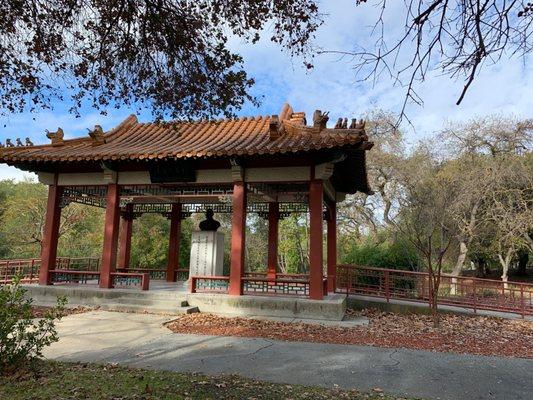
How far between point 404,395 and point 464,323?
6796mm

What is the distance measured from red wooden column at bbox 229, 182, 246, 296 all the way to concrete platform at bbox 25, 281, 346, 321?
13.3 inches

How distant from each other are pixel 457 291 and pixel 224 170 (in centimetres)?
824

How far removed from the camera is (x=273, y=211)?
1366cm

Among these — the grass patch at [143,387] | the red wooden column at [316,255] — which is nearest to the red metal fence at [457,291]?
the red wooden column at [316,255]

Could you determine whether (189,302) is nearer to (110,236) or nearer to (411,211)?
(110,236)

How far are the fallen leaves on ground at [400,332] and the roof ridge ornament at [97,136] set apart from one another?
594 cm

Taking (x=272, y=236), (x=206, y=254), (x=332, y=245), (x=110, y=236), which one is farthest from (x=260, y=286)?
(x=110, y=236)

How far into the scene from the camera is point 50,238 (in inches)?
471

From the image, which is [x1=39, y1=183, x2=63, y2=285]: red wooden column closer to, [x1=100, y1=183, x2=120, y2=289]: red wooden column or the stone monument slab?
[x1=100, y1=183, x2=120, y2=289]: red wooden column

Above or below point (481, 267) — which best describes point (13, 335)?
below

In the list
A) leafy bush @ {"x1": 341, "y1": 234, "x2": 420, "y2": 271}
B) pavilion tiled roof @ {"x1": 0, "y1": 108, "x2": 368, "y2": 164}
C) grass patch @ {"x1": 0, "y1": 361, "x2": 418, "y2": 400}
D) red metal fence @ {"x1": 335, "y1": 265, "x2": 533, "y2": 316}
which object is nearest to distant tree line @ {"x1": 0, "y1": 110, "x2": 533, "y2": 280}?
leafy bush @ {"x1": 341, "y1": 234, "x2": 420, "y2": 271}

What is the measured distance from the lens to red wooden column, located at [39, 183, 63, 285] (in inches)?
467

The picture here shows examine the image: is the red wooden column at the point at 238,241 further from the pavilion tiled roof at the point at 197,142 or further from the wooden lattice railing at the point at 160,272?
the wooden lattice railing at the point at 160,272

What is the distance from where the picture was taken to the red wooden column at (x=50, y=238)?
38.9 feet
